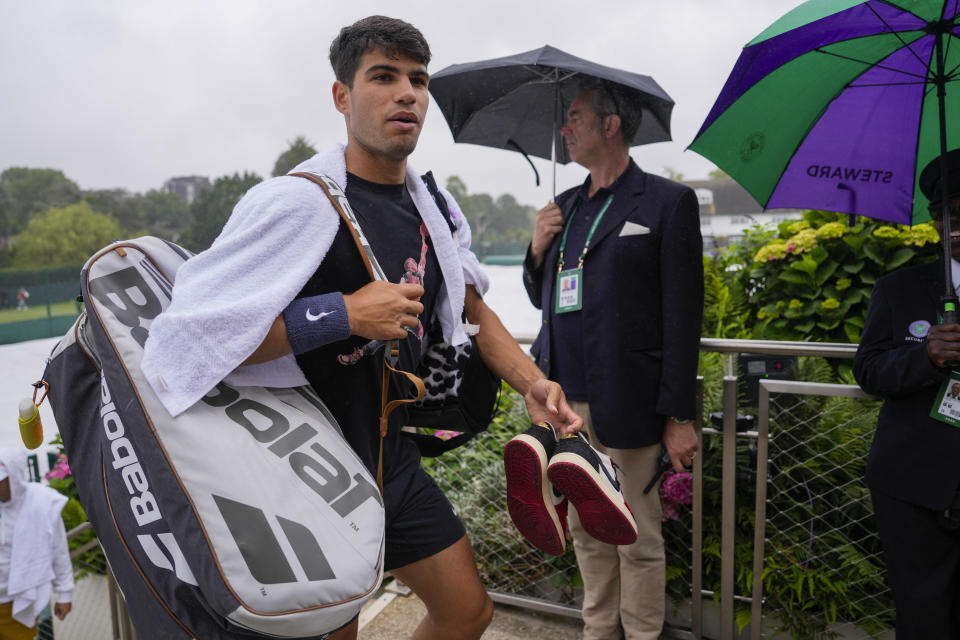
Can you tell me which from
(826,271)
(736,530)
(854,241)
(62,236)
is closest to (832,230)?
(854,241)

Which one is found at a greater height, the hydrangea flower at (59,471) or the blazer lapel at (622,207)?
the blazer lapel at (622,207)

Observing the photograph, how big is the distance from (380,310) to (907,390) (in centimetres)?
170

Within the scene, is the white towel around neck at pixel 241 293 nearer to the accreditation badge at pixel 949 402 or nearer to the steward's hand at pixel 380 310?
the steward's hand at pixel 380 310

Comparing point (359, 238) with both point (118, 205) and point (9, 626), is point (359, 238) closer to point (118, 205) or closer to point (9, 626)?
point (9, 626)

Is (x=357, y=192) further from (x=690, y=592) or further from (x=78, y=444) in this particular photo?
(x=690, y=592)

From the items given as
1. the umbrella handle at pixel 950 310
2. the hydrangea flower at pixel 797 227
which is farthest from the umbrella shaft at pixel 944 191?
the hydrangea flower at pixel 797 227

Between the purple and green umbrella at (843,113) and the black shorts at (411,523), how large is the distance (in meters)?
1.62

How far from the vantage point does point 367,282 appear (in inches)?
62.8

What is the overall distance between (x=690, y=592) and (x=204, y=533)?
98.7 inches

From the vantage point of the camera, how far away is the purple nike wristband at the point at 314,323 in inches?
54.8

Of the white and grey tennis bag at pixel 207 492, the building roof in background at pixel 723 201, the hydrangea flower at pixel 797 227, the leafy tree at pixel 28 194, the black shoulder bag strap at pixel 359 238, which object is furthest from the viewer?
the leafy tree at pixel 28 194

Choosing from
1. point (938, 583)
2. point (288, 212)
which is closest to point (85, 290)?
point (288, 212)

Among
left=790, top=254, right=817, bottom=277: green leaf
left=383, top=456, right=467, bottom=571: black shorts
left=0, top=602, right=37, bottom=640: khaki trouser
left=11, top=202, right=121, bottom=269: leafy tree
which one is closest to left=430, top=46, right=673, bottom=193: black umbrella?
left=383, top=456, right=467, bottom=571: black shorts

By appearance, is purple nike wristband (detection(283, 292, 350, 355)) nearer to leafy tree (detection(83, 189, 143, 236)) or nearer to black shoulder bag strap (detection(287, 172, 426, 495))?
black shoulder bag strap (detection(287, 172, 426, 495))
